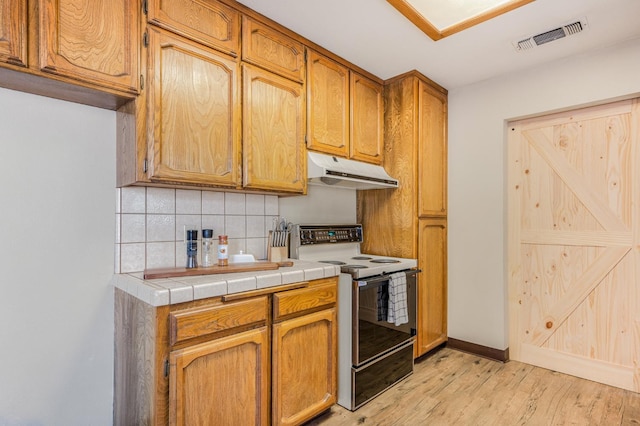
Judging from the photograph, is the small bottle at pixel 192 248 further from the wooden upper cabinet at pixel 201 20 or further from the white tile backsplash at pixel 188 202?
the wooden upper cabinet at pixel 201 20

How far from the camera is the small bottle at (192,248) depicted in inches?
71.8

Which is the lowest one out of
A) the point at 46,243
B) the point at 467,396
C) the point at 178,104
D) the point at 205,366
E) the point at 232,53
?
the point at 467,396

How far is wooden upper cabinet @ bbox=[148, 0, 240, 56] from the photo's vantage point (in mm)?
1600

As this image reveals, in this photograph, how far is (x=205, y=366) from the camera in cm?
146

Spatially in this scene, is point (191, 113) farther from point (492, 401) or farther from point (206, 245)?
point (492, 401)

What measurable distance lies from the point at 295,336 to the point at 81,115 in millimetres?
1565

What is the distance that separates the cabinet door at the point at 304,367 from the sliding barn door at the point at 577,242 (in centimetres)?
174

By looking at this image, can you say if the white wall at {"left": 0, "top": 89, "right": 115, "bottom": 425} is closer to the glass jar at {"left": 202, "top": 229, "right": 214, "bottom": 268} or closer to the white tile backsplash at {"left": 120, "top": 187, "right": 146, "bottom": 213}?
the white tile backsplash at {"left": 120, "top": 187, "right": 146, "bottom": 213}

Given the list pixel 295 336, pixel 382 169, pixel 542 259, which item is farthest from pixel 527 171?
A: pixel 295 336

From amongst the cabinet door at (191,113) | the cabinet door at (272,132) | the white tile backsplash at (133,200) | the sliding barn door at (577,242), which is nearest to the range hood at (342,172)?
the cabinet door at (272,132)

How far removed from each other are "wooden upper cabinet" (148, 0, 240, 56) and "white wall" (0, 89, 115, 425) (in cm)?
57

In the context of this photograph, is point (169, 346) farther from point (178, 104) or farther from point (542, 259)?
point (542, 259)

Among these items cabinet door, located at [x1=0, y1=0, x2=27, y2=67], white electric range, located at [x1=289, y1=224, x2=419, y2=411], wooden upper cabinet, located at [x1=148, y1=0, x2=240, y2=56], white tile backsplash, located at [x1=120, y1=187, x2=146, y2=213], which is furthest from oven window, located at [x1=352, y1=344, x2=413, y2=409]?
cabinet door, located at [x1=0, y1=0, x2=27, y2=67]

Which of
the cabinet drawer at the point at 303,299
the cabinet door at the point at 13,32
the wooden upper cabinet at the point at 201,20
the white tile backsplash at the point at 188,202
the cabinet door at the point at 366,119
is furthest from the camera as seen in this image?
the cabinet door at the point at 366,119
